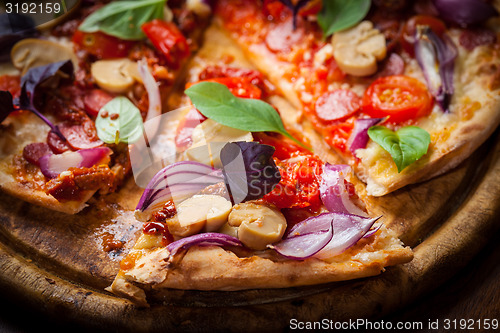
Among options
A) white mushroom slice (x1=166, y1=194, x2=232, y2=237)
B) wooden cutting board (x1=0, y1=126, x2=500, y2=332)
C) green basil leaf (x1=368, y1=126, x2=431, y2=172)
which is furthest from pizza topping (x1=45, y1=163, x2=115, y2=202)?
green basil leaf (x1=368, y1=126, x2=431, y2=172)

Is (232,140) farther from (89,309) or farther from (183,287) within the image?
(89,309)

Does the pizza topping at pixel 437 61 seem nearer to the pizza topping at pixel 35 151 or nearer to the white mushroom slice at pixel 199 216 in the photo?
the white mushroom slice at pixel 199 216

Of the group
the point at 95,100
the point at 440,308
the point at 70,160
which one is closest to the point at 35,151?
the point at 70,160

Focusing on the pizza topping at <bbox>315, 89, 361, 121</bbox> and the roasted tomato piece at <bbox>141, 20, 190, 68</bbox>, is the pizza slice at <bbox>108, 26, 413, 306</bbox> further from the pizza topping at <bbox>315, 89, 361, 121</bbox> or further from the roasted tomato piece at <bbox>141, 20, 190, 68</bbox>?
the roasted tomato piece at <bbox>141, 20, 190, 68</bbox>

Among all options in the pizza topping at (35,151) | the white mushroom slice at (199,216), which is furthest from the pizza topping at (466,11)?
the pizza topping at (35,151)

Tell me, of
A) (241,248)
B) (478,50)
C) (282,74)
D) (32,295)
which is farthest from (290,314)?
(478,50)

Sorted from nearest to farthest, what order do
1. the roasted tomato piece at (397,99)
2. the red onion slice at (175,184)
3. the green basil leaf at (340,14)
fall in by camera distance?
the red onion slice at (175,184)
the roasted tomato piece at (397,99)
the green basil leaf at (340,14)
